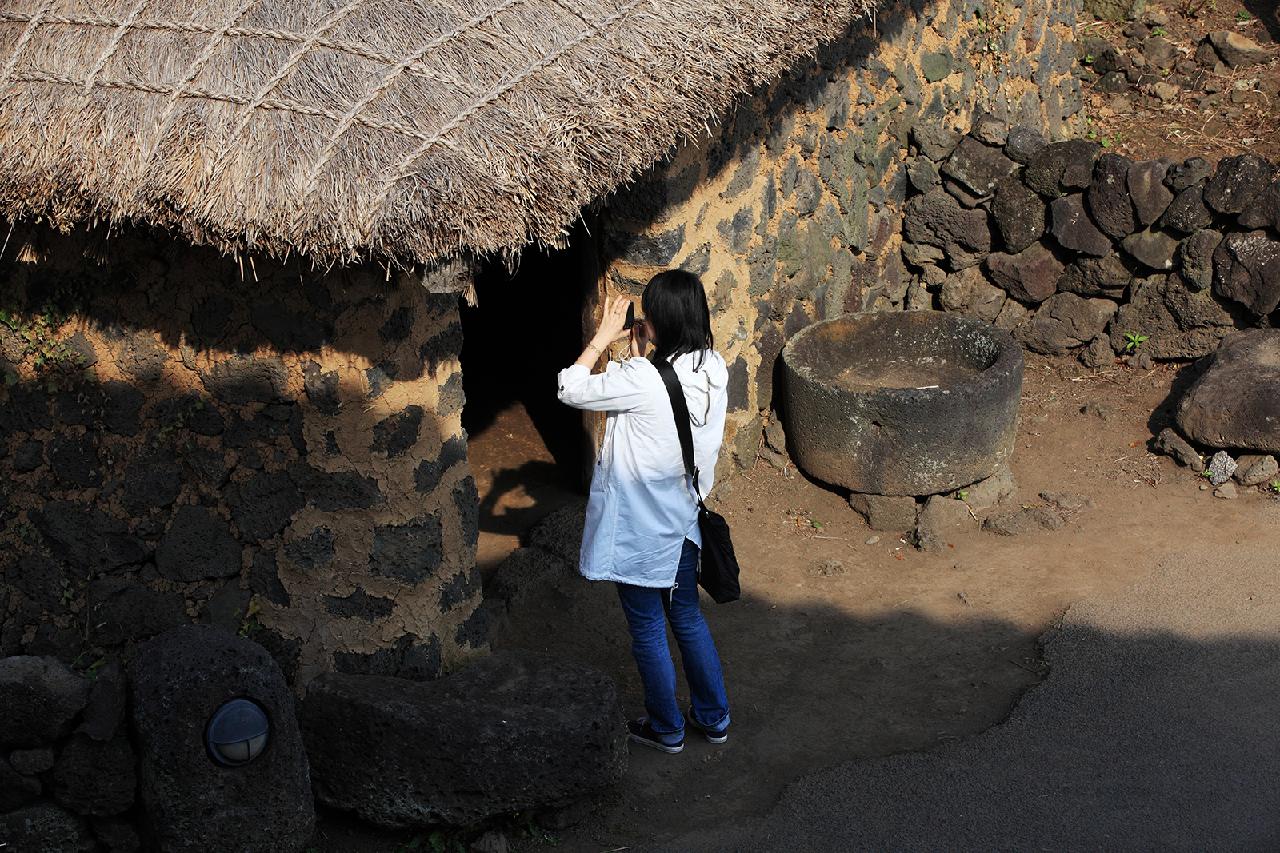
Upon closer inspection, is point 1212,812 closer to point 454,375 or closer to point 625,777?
point 625,777

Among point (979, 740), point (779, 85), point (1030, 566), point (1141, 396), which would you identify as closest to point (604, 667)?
point (979, 740)

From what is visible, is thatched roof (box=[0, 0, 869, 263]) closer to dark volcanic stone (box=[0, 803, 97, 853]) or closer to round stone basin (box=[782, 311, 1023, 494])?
dark volcanic stone (box=[0, 803, 97, 853])

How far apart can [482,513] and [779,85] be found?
2.42 meters

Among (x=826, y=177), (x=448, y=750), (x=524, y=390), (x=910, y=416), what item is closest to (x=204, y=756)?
(x=448, y=750)

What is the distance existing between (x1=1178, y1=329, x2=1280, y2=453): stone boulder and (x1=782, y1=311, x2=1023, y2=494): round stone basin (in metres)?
0.85

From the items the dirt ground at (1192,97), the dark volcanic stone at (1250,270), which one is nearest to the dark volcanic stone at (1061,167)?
the dark volcanic stone at (1250,270)

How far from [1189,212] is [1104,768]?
3.49m

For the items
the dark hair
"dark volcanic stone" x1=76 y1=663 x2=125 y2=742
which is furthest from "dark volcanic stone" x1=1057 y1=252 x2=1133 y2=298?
"dark volcanic stone" x1=76 y1=663 x2=125 y2=742

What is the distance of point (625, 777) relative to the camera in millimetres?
4332

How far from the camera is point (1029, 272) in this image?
7.14 metres

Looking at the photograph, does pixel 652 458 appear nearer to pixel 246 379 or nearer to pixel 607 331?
pixel 607 331

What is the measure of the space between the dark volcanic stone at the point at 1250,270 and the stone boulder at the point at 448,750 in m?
4.31

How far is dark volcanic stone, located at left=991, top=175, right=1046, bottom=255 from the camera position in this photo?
704 centimetres

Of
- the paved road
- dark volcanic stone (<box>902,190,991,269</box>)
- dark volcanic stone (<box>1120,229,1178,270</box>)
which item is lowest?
the paved road
